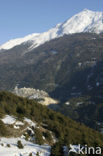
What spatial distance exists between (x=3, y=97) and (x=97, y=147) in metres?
37.4

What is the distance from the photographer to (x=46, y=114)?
66000mm

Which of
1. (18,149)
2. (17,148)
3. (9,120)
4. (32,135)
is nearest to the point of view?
(18,149)

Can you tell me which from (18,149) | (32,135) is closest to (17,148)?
(18,149)

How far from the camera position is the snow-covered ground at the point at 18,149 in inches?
1418

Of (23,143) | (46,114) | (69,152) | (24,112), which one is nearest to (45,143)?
(23,143)

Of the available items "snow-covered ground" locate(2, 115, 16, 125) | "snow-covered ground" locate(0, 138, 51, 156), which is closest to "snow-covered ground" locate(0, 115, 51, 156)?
"snow-covered ground" locate(0, 138, 51, 156)

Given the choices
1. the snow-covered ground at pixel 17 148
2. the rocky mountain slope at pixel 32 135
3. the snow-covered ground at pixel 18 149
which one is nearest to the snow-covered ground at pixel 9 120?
the rocky mountain slope at pixel 32 135

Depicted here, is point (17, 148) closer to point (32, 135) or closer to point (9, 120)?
point (32, 135)

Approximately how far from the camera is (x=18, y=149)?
124 feet

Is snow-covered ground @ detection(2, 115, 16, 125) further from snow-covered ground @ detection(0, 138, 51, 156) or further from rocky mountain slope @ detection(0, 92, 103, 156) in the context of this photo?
snow-covered ground @ detection(0, 138, 51, 156)

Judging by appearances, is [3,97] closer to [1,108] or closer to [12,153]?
[1,108]

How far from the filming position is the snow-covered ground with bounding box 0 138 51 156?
118 ft

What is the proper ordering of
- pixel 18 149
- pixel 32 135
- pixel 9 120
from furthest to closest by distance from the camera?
pixel 9 120, pixel 32 135, pixel 18 149

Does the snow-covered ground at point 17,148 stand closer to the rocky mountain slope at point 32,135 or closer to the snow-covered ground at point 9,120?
the rocky mountain slope at point 32,135
